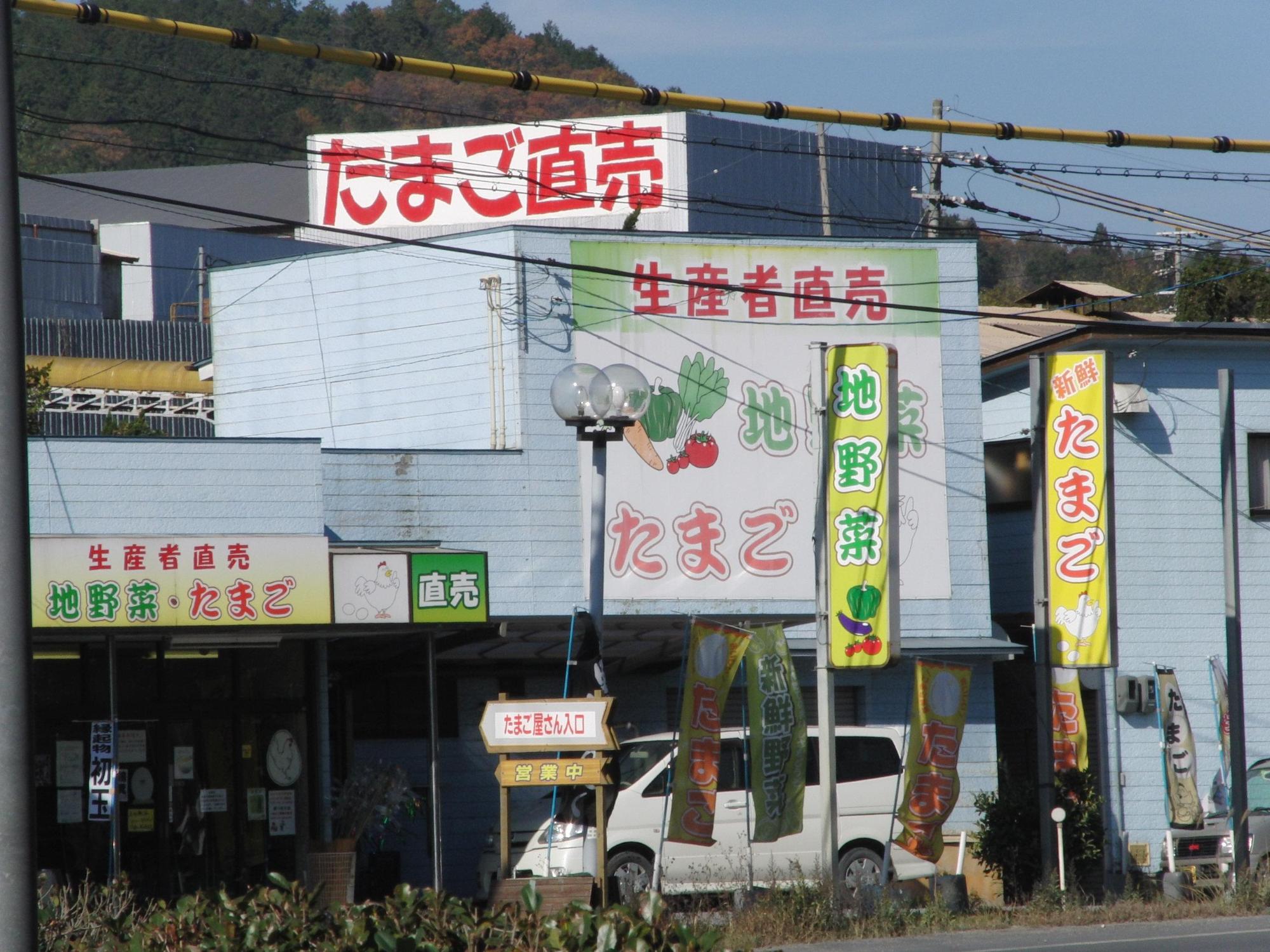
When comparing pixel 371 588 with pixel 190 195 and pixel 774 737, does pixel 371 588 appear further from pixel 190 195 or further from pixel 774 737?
pixel 190 195

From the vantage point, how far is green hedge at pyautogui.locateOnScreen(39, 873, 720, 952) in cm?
711

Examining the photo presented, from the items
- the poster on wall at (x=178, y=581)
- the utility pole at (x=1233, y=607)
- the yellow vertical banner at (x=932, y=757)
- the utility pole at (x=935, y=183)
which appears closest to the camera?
the poster on wall at (x=178, y=581)

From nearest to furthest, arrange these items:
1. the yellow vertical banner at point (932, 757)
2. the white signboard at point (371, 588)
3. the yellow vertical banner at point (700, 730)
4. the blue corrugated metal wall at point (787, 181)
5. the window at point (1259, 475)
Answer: the white signboard at point (371, 588) → the yellow vertical banner at point (700, 730) → the yellow vertical banner at point (932, 757) → the window at point (1259, 475) → the blue corrugated metal wall at point (787, 181)

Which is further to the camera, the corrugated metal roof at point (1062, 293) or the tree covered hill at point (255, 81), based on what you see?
the tree covered hill at point (255, 81)

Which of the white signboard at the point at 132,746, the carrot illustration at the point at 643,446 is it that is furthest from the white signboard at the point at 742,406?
the white signboard at the point at 132,746

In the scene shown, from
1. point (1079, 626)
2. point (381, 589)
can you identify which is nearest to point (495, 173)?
point (1079, 626)

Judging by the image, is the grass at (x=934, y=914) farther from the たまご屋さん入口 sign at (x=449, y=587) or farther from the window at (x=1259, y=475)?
the window at (x=1259, y=475)

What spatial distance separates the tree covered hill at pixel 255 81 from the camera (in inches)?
3145

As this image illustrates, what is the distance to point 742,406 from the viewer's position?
2019 cm

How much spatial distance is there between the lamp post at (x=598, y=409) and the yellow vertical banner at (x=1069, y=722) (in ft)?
25.1

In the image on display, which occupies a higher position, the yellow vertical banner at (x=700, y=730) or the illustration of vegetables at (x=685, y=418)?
the illustration of vegetables at (x=685, y=418)

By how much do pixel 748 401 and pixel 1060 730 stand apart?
5422 millimetres

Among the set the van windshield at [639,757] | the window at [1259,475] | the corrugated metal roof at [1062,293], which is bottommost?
the van windshield at [639,757]

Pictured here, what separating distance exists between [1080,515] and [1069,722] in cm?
316
